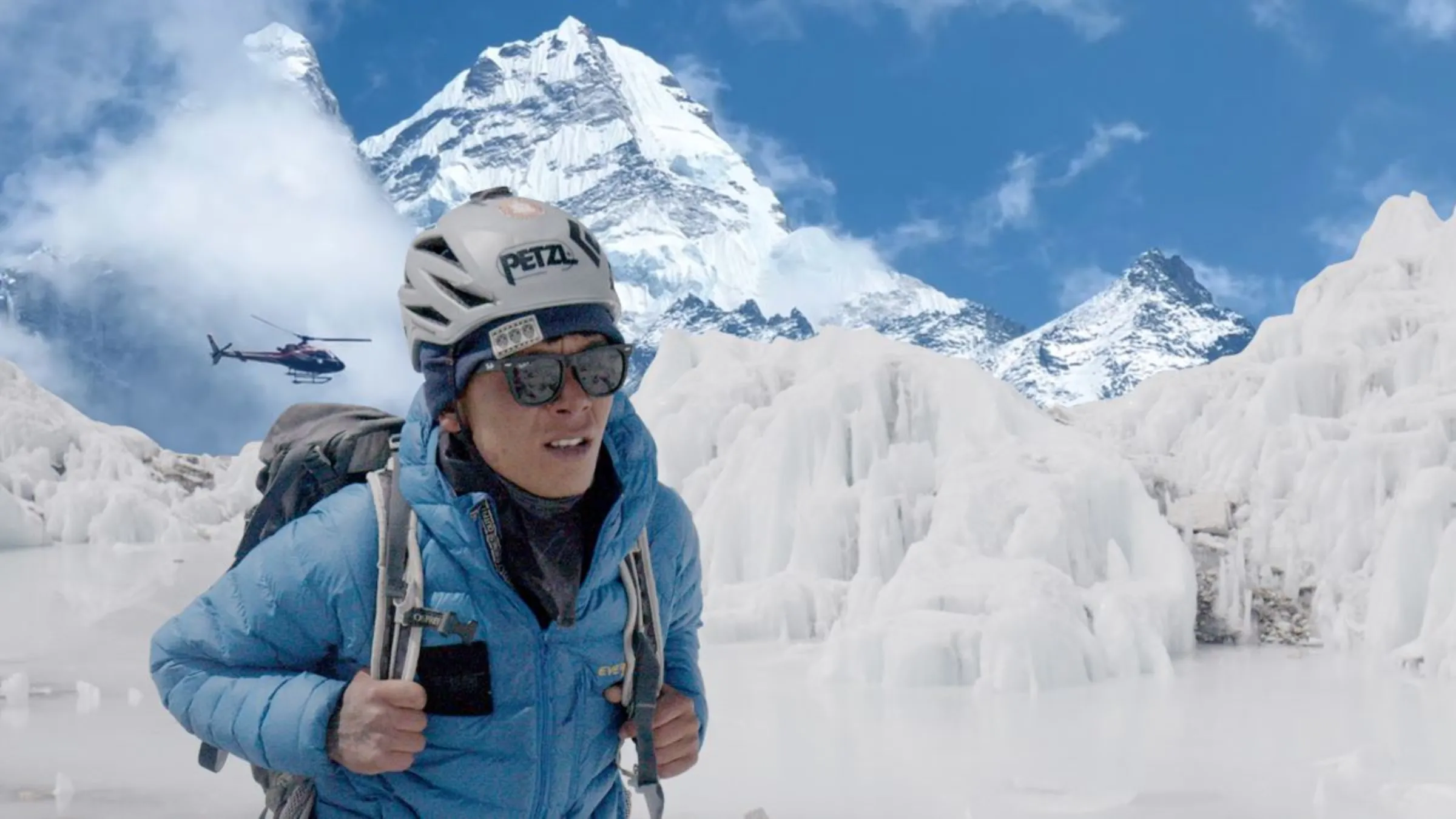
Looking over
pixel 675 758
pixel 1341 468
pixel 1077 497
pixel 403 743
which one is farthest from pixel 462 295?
pixel 1341 468

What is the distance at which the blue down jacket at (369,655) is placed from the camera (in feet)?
7.33

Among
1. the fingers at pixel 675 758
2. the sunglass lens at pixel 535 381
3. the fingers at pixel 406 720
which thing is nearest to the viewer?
the fingers at pixel 406 720

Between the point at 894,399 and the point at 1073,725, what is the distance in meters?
11.7

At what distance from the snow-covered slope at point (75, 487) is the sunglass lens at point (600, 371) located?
148 ft

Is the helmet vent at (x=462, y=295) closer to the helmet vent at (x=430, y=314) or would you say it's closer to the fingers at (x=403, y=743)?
the helmet vent at (x=430, y=314)

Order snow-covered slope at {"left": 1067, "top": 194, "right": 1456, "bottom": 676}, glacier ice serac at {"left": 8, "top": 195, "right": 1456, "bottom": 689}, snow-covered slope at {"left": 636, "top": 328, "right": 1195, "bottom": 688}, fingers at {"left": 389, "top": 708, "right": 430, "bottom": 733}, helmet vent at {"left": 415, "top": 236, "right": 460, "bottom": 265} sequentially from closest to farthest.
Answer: fingers at {"left": 389, "top": 708, "right": 430, "bottom": 733} → helmet vent at {"left": 415, "top": 236, "right": 460, "bottom": 265} → snow-covered slope at {"left": 636, "top": 328, "right": 1195, "bottom": 688} → glacier ice serac at {"left": 8, "top": 195, "right": 1456, "bottom": 689} → snow-covered slope at {"left": 1067, "top": 194, "right": 1456, "bottom": 676}

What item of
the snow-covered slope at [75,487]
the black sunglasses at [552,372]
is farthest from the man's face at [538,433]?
the snow-covered slope at [75,487]

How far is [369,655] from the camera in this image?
2.28 metres

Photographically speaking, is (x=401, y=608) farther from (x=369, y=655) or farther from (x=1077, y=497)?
(x=1077, y=497)

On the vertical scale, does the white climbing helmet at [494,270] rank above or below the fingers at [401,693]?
above

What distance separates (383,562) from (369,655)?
0.63 ft

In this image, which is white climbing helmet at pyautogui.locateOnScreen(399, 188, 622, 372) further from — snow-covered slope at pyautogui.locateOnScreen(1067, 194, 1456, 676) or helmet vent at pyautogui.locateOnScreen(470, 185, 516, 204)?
snow-covered slope at pyautogui.locateOnScreen(1067, 194, 1456, 676)

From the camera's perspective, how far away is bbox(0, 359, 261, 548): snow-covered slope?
1714 inches

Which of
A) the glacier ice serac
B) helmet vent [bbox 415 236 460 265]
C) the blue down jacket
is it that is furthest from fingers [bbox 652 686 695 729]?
the glacier ice serac
